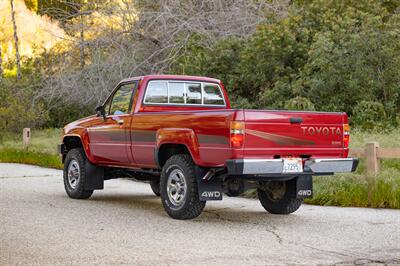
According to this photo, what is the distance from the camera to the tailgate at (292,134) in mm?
9477

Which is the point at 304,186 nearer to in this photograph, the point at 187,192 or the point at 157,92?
the point at 187,192

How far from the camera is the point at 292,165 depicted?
9758 millimetres

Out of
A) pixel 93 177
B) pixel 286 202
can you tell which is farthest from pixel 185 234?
pixel 93 177

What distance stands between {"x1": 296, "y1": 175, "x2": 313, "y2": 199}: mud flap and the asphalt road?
383 millimetres

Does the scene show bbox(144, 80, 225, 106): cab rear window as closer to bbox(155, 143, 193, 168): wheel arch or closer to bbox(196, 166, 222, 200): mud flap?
bbox(155, 143, 193, 168): wheel arch

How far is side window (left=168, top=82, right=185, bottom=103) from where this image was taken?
39.3 feet

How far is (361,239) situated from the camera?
8820mm

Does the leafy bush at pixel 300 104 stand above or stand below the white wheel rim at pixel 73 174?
above

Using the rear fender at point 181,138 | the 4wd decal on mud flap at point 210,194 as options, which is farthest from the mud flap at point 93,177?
the 4wd decal on mud flap at point 210,194

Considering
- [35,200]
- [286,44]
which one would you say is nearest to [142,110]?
[35,200]

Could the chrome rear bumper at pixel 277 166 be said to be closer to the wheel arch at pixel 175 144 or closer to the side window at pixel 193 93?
the wheel arch at pixel 175 144

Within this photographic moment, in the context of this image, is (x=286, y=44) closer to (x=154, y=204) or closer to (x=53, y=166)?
(x=53, y=166)

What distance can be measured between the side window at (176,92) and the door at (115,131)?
577mm

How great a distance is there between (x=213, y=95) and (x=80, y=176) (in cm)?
274
